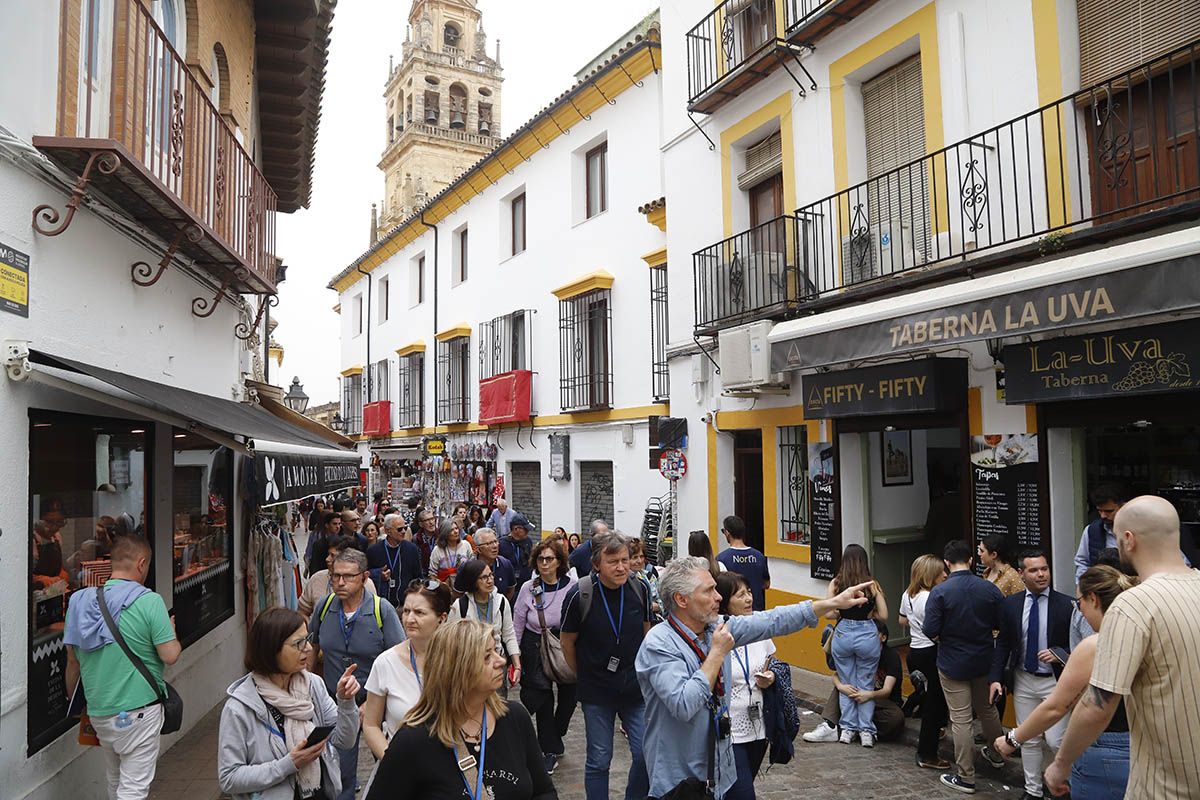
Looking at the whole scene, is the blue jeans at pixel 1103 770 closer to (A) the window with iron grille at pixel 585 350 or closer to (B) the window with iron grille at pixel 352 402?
(A) the window with iron grille at pixel 585 350

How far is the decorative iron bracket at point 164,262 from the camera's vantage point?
19.7 ft

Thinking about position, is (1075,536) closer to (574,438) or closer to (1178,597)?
(1178,597)

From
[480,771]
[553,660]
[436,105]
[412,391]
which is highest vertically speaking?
[436,105]

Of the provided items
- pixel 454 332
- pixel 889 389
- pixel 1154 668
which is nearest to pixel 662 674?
pixel 1154 668

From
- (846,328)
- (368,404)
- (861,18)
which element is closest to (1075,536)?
(846,328)

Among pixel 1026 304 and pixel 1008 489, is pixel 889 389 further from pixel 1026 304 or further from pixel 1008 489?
pixel 1026 304

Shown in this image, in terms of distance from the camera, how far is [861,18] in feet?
29.3

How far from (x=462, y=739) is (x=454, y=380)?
20958mm

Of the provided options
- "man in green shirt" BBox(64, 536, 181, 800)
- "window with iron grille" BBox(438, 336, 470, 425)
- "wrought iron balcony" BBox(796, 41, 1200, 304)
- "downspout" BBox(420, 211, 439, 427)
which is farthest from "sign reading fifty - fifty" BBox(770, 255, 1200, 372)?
"downspout" BBox(420, 211, 439, 427)

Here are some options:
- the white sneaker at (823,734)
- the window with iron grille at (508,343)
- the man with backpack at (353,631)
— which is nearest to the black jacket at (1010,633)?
the white sneaker at (823,734)

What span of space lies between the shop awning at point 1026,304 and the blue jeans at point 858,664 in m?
2.51

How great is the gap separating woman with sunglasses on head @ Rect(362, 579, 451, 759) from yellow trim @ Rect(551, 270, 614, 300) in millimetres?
12194

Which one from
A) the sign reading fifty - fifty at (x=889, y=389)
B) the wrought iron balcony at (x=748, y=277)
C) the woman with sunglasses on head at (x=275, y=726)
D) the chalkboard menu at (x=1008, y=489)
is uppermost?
the wrought iron balcony at (x=748, y=277)

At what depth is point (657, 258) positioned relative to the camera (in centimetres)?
1464
